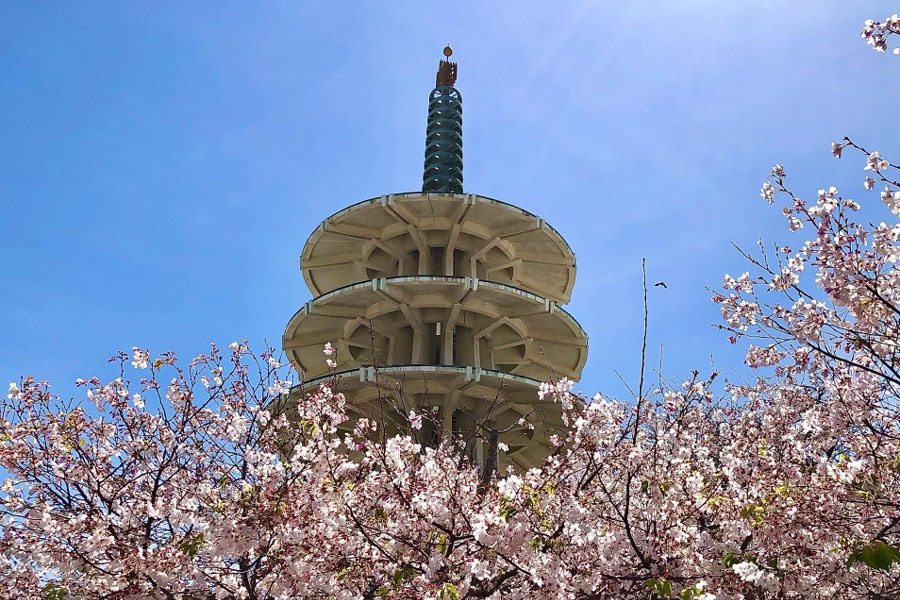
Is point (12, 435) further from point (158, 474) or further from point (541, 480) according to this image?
point (541, 480)

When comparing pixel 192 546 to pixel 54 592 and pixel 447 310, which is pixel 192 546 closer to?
pixel 54 592

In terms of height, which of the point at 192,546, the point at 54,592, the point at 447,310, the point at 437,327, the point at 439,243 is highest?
the point at 439,243

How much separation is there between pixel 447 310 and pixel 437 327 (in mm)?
818

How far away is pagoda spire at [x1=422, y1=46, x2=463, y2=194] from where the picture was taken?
137 ft

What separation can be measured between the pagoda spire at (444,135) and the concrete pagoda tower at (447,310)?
23.5 feet

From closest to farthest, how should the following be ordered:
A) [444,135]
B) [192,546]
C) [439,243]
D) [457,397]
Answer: [192,546] < [457,397] < [439,243] < [444,135]

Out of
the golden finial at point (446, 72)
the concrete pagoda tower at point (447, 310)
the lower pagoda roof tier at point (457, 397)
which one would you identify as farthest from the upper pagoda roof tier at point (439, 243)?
the golden finial at point (446, 72)

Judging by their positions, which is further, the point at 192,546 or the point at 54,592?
the point at 54,592

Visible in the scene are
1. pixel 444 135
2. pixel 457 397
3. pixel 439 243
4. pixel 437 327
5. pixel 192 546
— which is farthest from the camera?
pixel 444 135

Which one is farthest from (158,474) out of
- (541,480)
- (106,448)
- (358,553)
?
(541,480)

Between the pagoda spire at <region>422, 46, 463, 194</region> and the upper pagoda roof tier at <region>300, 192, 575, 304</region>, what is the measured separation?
6925 mm

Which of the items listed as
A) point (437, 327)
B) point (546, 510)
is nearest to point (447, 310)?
point (437, 327)

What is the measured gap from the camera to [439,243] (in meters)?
33.6

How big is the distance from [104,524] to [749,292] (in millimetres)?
7786
